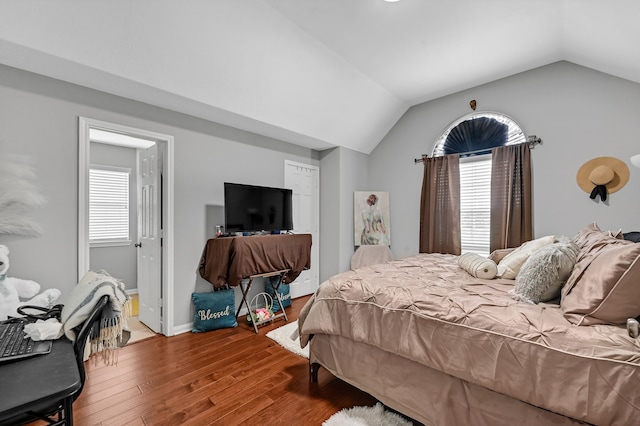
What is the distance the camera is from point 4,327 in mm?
1459

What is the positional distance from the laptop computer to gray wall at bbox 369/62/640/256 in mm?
4316

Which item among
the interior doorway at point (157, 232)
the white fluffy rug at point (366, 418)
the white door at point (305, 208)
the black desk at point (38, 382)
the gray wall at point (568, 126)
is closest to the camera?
the black desk at point (38, 382)

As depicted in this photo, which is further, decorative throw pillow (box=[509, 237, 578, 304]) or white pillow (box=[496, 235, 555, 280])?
white pillow (box=[496, 235, 555, 280])

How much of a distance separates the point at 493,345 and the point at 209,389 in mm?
1865

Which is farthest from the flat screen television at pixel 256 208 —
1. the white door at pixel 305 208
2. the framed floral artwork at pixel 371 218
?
the framed floral artwork at pixel 371 218

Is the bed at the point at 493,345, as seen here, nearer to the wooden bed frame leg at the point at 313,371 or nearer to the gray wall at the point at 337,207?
the wooden bed frame leg at the point at 313,371

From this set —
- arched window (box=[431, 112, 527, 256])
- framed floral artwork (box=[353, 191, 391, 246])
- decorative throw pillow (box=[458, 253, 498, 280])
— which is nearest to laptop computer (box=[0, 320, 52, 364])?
decorative throw pillow (box=[458, 253, 498, 280])

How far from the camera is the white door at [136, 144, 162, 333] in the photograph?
310 centimetres

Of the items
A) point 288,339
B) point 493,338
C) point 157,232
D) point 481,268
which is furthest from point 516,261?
point 157,232

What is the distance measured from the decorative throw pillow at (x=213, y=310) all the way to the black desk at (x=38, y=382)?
75.5 inches

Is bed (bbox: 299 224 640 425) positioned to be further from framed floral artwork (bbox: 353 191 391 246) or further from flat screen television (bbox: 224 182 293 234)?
framed floral artwork (bbox: 353 191 391 246)

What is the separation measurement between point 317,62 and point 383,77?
3.18 ft

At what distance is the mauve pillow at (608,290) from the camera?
1173 millimetres

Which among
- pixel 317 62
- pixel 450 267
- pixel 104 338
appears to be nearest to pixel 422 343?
pixel 450 267
